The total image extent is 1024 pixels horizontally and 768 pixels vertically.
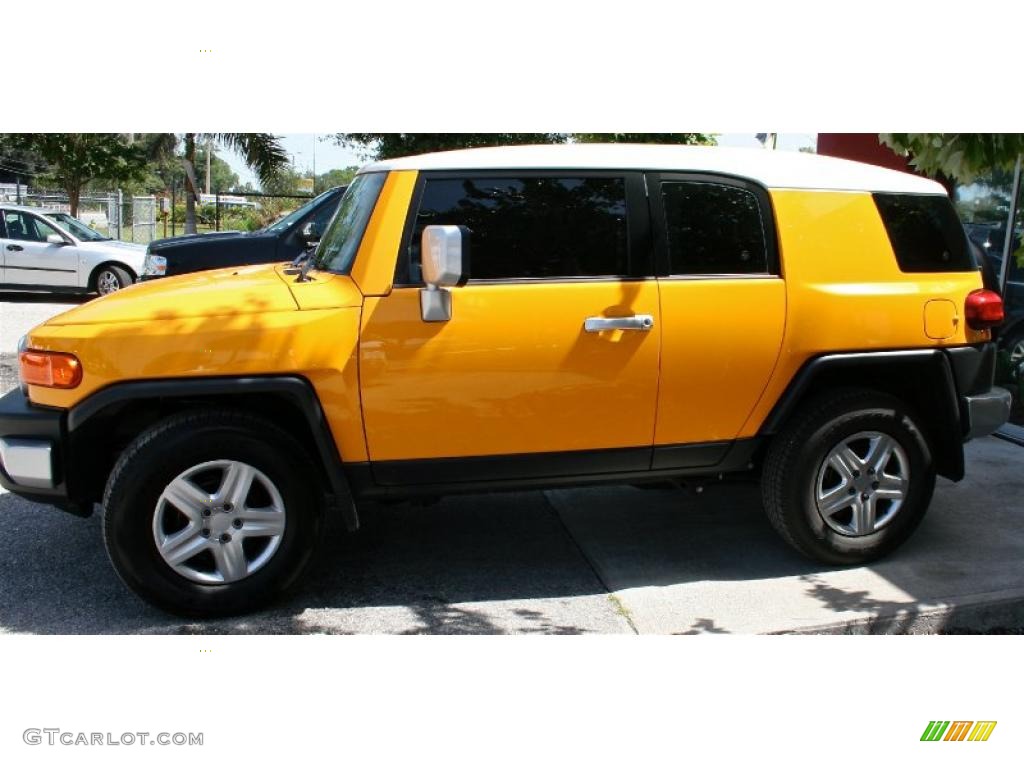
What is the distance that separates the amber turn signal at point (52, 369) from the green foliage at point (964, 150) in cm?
348

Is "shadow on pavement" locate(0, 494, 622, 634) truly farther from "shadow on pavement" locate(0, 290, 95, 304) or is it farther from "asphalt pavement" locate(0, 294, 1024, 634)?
"shadow on pavement" locate(0, 290, 95, 304)

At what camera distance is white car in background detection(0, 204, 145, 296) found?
14.0m

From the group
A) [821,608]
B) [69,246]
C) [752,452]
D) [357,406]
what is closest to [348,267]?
[357,406]

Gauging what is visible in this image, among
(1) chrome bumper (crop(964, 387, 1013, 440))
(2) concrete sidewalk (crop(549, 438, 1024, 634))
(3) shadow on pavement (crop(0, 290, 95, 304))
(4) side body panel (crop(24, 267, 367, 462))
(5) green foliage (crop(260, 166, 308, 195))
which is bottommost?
(3) shadow on pavement (crop(0, 290, 95, 304))

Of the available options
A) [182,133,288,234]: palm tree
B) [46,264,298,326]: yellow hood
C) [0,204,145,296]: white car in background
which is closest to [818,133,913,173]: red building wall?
[46,264,298,326]: yellow hood

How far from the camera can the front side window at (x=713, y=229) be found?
4.13 meters

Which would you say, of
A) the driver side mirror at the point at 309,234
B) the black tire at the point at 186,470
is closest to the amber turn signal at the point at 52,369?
the black tire at the point at 186,470

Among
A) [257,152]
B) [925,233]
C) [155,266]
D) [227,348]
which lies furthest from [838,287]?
[257,152]

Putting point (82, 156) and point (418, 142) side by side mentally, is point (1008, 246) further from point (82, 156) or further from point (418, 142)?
point (82, 156)

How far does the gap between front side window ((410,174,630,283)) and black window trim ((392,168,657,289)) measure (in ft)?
0.05

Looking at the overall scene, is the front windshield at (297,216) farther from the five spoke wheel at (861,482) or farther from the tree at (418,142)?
the five spoke wheel at (861,482)

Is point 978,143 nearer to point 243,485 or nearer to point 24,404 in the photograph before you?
point 243,485

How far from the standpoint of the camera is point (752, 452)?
4395mm

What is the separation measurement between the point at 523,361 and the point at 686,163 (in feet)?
3.87
